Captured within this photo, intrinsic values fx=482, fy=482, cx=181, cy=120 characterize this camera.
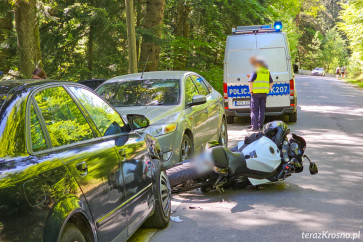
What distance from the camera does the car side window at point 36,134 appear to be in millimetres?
3021

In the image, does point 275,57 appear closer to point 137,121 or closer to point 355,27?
point 137,121

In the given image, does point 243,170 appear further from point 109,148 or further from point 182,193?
point 109,148

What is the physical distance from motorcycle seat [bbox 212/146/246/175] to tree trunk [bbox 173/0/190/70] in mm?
15099

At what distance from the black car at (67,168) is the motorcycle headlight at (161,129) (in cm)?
174

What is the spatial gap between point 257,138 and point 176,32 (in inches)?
681

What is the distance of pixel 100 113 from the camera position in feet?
14.4

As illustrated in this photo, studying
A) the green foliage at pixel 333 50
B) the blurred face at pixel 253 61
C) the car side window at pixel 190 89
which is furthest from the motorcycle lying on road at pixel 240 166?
the green foliage at pixel 333 50

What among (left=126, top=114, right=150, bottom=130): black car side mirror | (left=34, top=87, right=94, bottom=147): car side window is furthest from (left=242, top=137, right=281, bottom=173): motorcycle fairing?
(left=34, top=87, right=94, bottom=147): car side window

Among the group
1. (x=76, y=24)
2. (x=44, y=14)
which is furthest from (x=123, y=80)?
(x=76, y=24)

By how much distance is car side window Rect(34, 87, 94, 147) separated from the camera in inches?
133

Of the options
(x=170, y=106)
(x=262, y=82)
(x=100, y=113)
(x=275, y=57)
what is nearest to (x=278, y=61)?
(x=275, y=57)

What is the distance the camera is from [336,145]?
10234 millimetres

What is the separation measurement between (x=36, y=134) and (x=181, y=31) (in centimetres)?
2094

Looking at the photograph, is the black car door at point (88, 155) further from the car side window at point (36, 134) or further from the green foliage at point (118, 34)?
the green foliage at point (118, 34)
